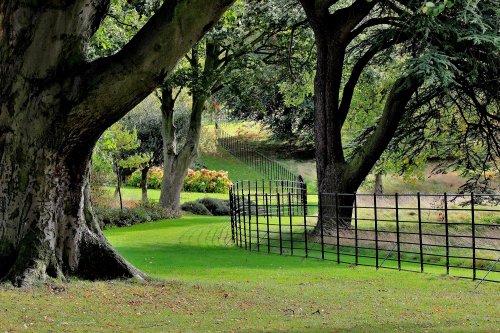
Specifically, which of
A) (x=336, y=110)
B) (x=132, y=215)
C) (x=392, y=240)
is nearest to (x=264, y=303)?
(x=392, y=240)

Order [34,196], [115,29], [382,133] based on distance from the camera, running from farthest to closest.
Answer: [115,29]
[382,133]
[34,196]

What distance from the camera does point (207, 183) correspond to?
37.1 m

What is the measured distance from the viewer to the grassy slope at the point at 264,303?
234 inches

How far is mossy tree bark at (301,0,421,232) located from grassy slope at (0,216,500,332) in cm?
551

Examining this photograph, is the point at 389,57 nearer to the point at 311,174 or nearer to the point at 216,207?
the point at 216,207

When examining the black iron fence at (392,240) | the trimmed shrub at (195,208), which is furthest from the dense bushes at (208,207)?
the black iron fence at (392,240)

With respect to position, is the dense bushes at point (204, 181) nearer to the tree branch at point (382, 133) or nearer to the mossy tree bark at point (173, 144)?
the mossy tree bark at point (173, 144)

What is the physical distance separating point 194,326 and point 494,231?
11.1 meters

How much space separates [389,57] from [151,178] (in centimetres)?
2307

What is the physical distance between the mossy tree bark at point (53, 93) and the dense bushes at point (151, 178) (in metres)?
30.4

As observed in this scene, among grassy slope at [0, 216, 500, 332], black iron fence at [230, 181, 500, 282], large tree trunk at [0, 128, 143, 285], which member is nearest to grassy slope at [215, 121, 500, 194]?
black iron fence at [230, 181, 500, 282]

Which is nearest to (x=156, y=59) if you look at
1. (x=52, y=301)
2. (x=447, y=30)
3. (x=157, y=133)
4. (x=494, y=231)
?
(x=52, y=301)

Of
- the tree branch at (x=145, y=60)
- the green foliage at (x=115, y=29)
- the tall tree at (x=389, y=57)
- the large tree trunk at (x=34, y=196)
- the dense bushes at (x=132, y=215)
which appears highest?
the green foliage at (x=115, y=29)

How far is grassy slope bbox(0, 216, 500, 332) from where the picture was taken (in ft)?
19.5
